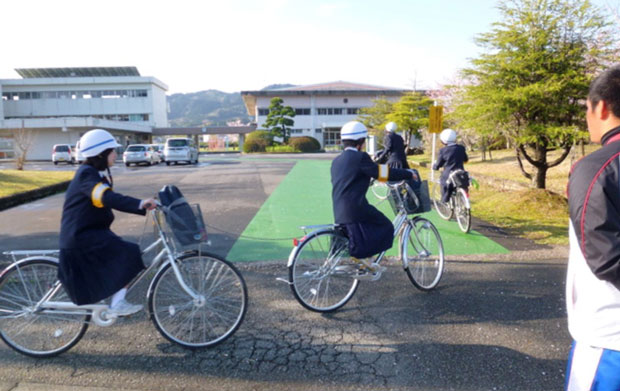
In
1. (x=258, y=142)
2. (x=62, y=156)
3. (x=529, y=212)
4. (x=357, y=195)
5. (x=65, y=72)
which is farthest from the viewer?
(x=65, y=72)

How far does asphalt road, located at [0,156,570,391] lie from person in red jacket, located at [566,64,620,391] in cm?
147

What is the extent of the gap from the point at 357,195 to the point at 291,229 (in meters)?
4.22

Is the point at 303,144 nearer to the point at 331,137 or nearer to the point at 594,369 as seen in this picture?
the point at 331,137

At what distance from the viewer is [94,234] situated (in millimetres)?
3207

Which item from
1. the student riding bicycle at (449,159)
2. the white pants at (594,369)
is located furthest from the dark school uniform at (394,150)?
the white pants at (594,369)

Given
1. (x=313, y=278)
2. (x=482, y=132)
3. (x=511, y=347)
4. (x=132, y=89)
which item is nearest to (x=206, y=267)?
(x=313, y=278)

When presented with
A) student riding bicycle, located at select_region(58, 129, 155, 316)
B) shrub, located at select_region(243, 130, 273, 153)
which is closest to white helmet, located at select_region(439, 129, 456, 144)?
student riding bicycle, located at select_region(58, 129, 155, 316)

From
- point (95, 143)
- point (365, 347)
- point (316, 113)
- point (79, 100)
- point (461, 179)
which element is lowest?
point (365, 347)

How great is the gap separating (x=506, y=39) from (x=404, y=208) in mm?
6223

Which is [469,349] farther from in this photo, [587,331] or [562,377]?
[587,331]

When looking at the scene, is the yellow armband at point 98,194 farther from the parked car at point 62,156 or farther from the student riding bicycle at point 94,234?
the parked car at point 62,156

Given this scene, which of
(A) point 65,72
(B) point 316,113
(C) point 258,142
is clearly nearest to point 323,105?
(B) point 316,113

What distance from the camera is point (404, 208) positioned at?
4.64 meters

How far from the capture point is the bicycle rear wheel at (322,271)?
4.04 metres
